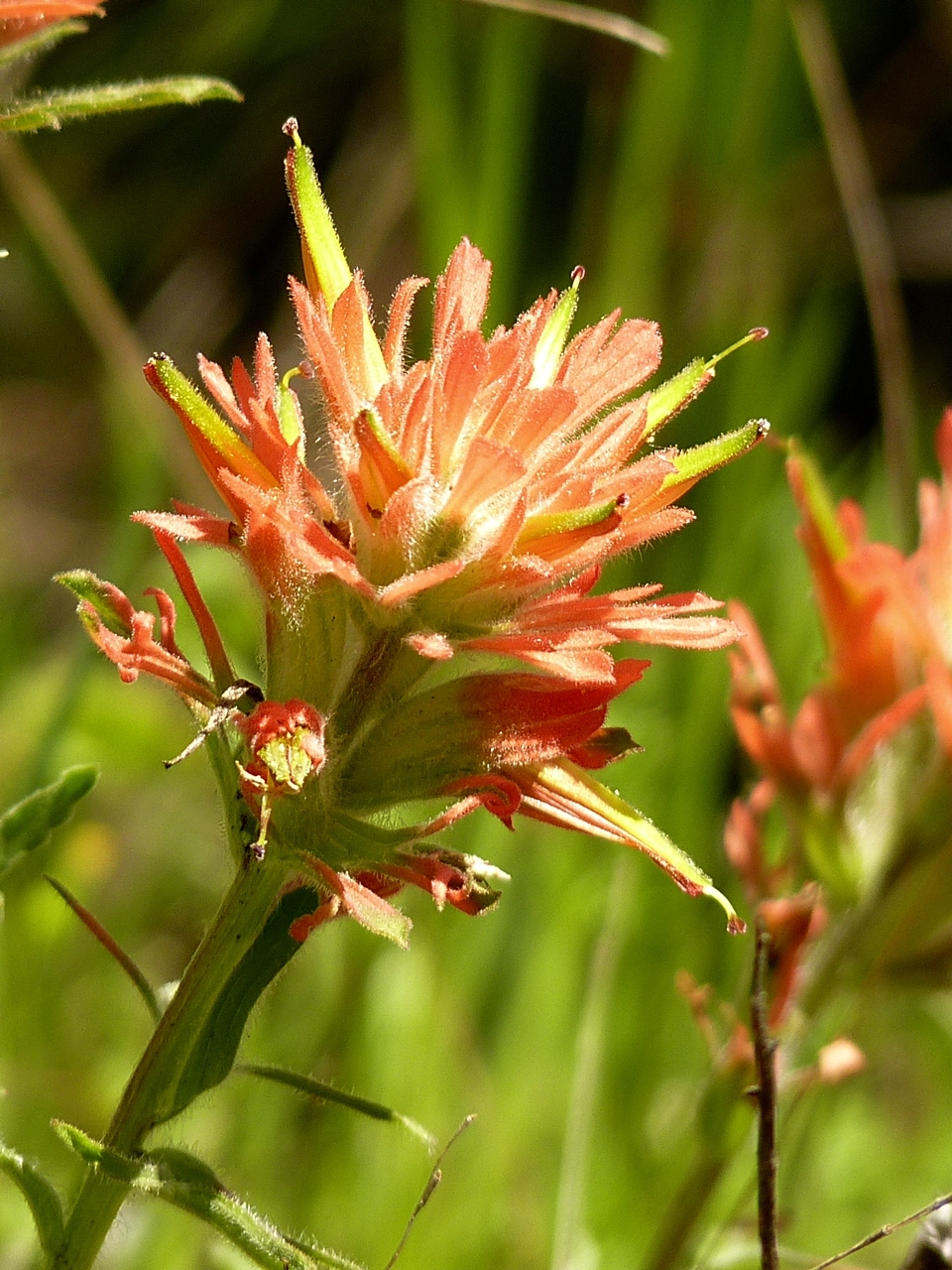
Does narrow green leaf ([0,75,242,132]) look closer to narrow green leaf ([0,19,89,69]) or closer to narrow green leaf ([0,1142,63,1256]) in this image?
narrow green leaf ([0,19,89,69])

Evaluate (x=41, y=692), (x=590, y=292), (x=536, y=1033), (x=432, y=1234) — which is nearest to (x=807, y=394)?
(x=590, y=292)

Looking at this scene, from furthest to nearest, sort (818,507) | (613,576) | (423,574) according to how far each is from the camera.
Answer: (613,576), (818,507), (423,574)

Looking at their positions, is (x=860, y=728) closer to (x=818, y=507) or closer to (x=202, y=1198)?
(x=818, y=507)

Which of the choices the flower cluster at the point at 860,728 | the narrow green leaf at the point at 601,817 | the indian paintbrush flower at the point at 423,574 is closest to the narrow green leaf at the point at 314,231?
the indian paintbrush flower at the point at 423,574

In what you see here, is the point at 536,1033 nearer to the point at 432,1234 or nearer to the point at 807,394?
the point at 432,1234

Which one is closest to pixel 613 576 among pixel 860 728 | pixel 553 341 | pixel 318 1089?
pixel 860 728
